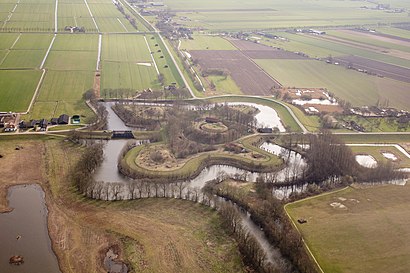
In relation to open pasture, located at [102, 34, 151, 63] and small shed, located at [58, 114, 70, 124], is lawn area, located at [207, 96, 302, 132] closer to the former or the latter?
→ small shed, located at [58, 114, 70, 124]

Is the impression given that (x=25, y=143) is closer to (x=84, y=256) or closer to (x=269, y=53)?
(x=84, y=256)

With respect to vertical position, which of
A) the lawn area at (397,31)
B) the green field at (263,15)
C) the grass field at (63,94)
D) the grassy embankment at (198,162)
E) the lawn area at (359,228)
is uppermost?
the green field at (263,15)

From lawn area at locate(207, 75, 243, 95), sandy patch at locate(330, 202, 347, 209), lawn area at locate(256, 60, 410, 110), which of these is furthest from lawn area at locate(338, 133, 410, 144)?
lawn area at locate(207, 75, 243, 95)

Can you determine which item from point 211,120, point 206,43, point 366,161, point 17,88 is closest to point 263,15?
point 206,43

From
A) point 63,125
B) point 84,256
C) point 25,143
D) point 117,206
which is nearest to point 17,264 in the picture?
point 84,256

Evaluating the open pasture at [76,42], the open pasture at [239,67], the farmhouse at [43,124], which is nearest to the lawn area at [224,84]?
the open pasture at [239,67]

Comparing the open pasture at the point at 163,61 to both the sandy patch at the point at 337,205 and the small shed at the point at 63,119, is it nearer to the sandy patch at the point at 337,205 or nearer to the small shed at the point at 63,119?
the small shed at the point at 63,119

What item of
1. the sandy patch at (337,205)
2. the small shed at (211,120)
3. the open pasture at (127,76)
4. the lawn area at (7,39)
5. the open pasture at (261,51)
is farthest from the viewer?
the open pasture at (261,51)
